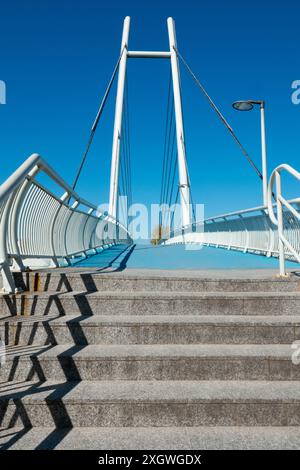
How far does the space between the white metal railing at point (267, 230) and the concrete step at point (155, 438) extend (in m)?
1.72

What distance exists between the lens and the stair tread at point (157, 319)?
2979mm

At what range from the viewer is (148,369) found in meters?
2.67

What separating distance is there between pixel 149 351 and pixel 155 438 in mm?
632

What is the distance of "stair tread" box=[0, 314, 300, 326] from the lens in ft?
9.77

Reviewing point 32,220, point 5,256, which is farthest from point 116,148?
point 5,256

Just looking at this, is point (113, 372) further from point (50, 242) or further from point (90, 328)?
point (50, 242)

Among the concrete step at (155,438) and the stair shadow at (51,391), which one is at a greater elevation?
the stair shadow at (51,391)

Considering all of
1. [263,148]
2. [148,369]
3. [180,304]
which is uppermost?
[263,148]

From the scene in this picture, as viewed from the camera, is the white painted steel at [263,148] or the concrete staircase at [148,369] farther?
the white painted steel at [263,148]

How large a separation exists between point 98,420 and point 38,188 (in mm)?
2516

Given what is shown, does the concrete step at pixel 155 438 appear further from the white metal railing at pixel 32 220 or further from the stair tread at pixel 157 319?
the white metal railing at pixel 32 220

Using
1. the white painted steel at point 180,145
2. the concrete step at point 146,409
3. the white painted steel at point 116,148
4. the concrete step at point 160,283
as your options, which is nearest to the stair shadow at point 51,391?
the concrete step at point 146,409

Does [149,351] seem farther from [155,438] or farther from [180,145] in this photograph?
[180,145]

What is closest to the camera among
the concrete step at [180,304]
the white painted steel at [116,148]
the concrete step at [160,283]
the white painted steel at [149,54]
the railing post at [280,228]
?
the concrete step at [180,304]
